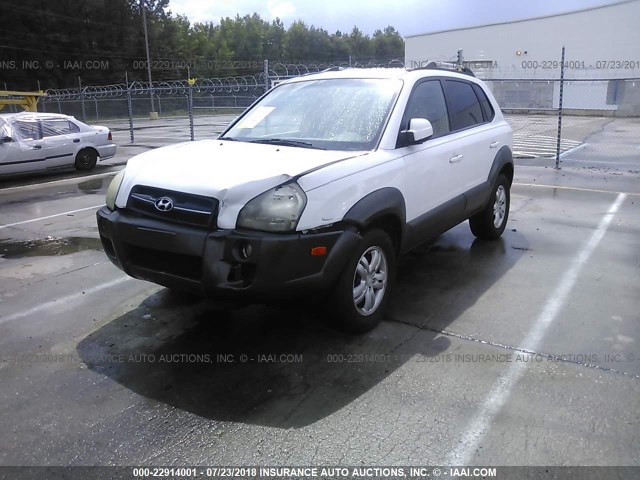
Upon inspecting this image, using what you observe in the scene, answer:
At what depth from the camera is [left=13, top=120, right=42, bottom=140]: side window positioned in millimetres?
12367

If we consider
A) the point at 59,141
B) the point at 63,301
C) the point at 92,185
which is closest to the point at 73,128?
the point at 59,141

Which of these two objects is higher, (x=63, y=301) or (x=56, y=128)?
(x=56, y=128)

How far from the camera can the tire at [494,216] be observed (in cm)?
619

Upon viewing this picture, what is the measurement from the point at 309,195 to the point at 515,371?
1734 millimetres

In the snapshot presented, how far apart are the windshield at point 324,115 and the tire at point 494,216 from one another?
2.14 m

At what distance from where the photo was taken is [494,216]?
634 cm

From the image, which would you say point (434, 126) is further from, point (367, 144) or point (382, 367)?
point (382, 367)

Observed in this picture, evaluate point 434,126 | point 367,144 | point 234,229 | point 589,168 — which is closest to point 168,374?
point 234,229

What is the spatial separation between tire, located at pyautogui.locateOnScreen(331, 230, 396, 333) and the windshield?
2.53 feet

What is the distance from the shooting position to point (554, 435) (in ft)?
9.62

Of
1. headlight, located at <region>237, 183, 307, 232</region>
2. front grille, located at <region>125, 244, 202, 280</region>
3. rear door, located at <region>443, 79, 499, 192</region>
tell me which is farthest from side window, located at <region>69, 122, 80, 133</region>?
headlight, located at <region>237, 183, 307, 232</region>

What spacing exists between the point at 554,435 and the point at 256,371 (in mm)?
1795

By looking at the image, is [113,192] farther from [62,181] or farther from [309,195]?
[62,181]

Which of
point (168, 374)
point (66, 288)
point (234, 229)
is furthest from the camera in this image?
point (66, 288)
